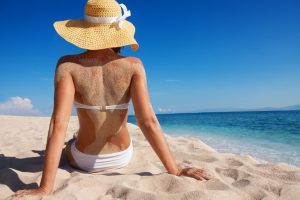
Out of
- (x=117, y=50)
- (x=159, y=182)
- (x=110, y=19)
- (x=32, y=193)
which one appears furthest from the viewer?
(x=117, y=50)

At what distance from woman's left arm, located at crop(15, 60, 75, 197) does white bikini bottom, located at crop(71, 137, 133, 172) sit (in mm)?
511

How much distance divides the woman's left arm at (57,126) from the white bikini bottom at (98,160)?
1.68 feet

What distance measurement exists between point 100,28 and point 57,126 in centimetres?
81

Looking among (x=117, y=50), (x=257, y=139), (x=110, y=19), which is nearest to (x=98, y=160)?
(x=117, y=50)

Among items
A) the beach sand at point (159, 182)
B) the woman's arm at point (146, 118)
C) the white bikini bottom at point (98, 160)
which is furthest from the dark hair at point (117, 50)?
the beach sand at point (159, 182)

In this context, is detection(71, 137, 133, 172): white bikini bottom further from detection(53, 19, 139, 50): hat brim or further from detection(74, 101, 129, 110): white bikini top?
detection(53, 19, 139, 50): hat brim

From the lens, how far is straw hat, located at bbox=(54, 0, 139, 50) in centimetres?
209

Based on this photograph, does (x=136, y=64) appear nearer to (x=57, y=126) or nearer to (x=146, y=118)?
(x=146, y=118)

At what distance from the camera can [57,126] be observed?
196 centimetres

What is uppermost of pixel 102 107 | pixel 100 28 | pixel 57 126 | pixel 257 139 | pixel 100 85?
pixel 100 28

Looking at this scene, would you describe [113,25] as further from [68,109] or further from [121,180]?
[121,180]

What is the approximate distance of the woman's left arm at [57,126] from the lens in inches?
72.9

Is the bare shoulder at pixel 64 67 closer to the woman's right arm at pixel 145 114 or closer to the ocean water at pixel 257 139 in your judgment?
the woman's right arm at pixel 145 114

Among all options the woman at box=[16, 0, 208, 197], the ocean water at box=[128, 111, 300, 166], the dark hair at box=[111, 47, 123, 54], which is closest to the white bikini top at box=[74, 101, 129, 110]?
the woman at box=[16, 0, 208, 197]
